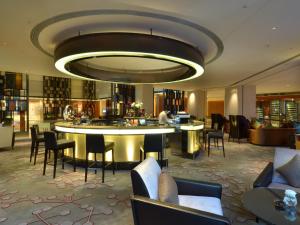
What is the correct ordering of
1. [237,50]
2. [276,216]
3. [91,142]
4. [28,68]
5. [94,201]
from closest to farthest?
[276,216], [94,201], [91,142], [237,50], [28,68]

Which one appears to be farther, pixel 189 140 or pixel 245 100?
pixel 245 100

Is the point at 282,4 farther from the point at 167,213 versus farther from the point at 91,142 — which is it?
the point at 91,142

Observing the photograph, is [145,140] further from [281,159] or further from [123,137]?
[281,159]

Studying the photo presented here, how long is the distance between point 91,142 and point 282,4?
13.6 feet

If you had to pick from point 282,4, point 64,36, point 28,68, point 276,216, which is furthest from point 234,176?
point 28,68

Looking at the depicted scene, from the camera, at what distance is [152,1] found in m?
3.25

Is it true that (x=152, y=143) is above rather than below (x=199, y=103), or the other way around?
below

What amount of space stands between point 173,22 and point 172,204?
326cm

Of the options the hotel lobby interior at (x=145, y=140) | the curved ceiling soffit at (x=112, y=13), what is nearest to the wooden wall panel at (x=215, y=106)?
the hotel lobby interior at (x=145, y=140)

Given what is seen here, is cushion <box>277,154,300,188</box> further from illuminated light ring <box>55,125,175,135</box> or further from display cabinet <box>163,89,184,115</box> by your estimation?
display cabinet <box>163,89,184,115</box>

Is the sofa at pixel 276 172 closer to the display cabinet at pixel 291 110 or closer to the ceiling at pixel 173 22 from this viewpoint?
the ceiling at pixel 173 22

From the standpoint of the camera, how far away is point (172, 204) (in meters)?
1.93

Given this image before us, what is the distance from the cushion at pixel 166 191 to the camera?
6.73 feet

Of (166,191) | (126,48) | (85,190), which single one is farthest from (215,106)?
(166,191)
